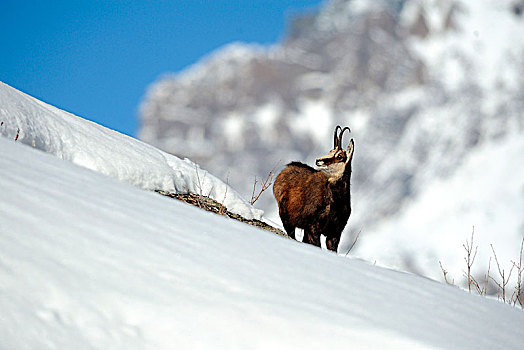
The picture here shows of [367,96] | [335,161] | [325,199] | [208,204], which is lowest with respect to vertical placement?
[208,204]

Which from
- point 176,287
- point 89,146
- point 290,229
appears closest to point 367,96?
point 290,229

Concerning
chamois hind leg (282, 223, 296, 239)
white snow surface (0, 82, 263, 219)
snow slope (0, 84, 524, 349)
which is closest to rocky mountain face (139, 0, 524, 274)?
chamois hind leg (282, 223, 296, 239)

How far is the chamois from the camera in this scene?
202 inches

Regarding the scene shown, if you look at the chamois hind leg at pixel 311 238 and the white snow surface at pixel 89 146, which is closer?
the white snow surface at pixel 89 146

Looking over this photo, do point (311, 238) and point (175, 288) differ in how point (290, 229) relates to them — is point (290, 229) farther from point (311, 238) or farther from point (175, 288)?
point (175, 288)

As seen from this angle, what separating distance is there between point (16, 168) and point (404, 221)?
4273 inches

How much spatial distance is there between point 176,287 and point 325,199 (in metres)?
3.52

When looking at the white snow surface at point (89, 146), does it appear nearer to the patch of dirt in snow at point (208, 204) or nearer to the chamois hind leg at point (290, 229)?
the patch of dirt in snow at point (208, 204)

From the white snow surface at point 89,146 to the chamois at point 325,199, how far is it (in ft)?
2.09

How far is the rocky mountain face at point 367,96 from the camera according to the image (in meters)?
120

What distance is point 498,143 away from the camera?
11038 cm

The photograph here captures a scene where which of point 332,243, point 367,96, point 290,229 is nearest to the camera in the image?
point 332,243

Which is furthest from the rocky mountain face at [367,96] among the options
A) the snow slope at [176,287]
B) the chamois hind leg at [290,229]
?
the snow slope at [176,287]

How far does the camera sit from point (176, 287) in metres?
1.69
